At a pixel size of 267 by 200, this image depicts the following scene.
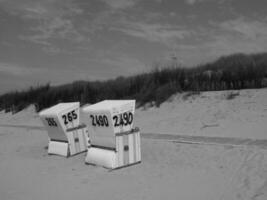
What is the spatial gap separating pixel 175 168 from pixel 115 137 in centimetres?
155

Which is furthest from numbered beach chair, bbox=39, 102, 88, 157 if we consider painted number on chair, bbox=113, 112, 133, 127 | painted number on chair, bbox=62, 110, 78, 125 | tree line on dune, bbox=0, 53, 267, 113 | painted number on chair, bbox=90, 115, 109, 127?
tree line on dune, bbox=0, 53, 267, 113

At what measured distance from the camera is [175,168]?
24.4ft

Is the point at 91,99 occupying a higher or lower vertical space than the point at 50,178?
higher

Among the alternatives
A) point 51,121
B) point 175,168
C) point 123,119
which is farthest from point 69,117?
point 175,168

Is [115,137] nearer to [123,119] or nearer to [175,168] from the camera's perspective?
[123,119]

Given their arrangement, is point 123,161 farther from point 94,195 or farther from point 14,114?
point 14,114

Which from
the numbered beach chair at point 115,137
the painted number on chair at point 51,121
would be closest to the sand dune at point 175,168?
the numbered beach chair at point 115,137

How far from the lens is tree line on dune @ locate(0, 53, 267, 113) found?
53.8 ft

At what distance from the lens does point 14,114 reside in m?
28.5

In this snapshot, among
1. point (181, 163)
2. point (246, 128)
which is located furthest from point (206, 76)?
point (181, 163)

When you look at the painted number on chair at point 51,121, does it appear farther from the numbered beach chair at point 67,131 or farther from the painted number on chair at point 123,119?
the painted number on chair at point 123,119

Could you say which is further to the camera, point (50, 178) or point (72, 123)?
point (72, 123)

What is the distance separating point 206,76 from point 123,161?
1102 centimetres

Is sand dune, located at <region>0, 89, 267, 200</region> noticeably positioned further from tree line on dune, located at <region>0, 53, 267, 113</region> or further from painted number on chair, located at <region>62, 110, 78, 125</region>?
tree line on dune, located at <region>0, 53, 267, 113</region>
